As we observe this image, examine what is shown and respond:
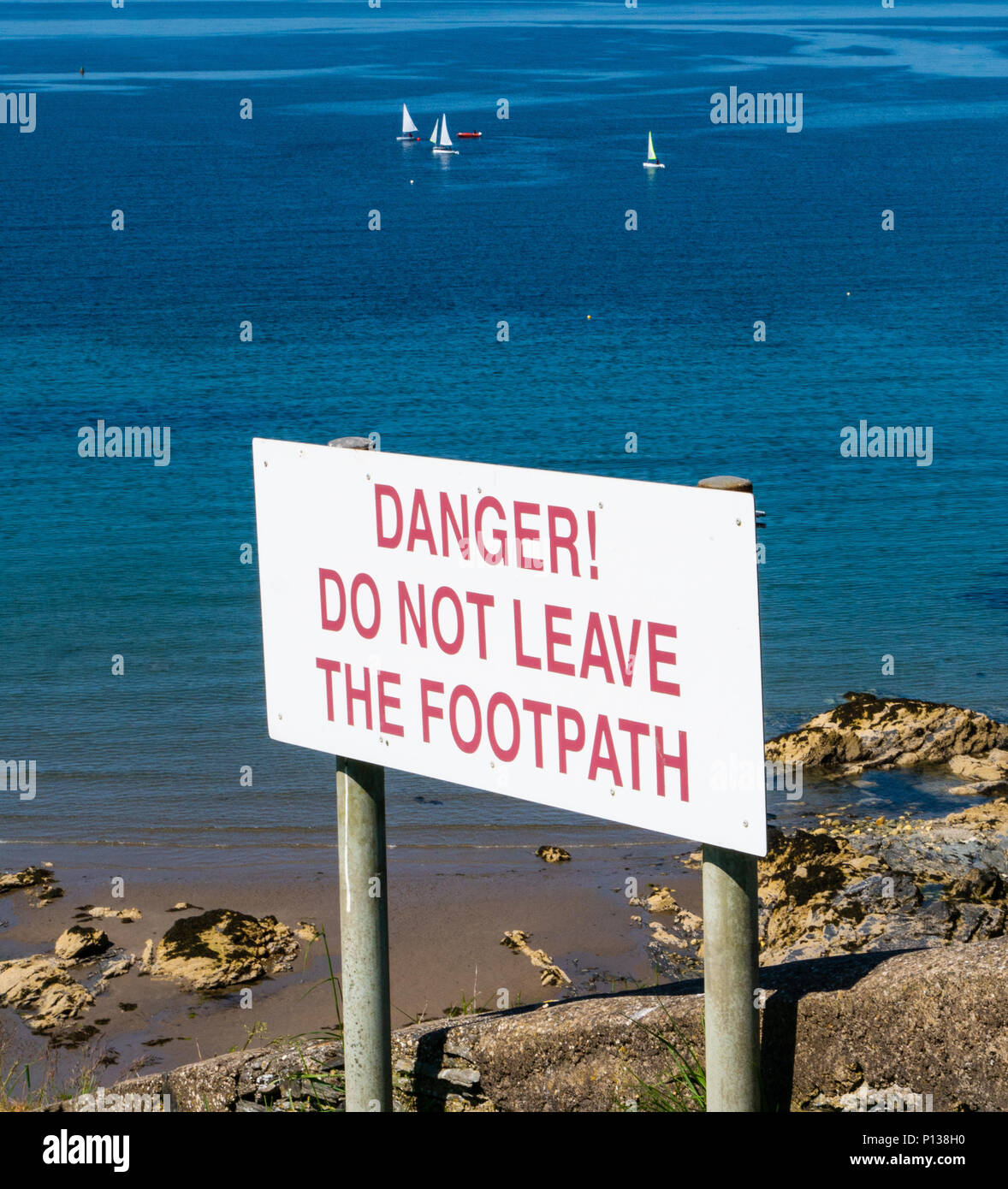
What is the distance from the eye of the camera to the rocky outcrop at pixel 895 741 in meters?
13.6

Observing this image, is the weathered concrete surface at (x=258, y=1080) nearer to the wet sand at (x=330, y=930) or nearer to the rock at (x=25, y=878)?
the wet sand at (x=330, y=930)

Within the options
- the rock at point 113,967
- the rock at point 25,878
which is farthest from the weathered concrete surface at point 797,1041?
the rock at point 25,878

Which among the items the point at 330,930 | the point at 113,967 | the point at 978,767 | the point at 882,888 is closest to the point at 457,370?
the point at 978,767

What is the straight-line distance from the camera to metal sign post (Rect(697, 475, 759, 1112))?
137 inches

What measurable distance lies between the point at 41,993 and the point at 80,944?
0.61m

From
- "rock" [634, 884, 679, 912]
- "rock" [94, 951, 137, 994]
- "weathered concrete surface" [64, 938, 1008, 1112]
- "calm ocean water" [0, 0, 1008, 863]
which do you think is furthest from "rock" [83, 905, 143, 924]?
"weathered concrete surface" [64, 938, 1008, 1112]

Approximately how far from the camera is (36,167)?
90000 millimetres

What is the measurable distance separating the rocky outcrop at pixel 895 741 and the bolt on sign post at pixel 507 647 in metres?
10.2

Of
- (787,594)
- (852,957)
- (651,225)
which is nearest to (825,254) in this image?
(651,225)

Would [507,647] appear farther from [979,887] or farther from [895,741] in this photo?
[895,741]

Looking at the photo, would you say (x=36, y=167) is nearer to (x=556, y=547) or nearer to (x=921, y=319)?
(x=921, y=319)

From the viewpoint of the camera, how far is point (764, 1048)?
4180 mm

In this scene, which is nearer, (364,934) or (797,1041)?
(364,934)

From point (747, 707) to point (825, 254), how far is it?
62441 millimetres
